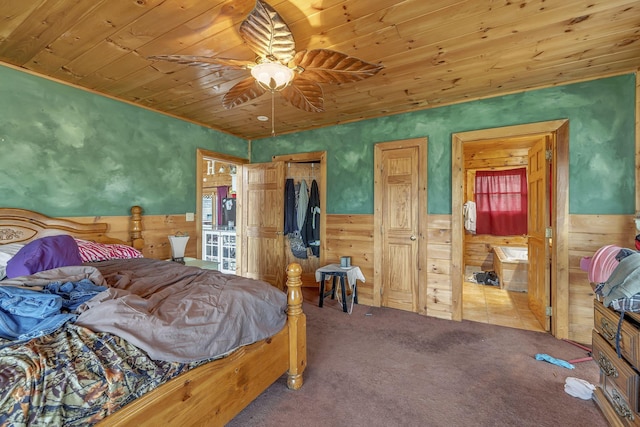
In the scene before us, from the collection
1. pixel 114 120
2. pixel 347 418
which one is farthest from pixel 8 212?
pixel 347 418

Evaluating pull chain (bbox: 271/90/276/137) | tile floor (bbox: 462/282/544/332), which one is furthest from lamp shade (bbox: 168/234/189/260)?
tile floor (bbox: 462/282/544/332)

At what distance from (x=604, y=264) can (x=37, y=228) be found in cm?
412

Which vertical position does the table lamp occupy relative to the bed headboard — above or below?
below

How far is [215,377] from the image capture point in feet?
4.37

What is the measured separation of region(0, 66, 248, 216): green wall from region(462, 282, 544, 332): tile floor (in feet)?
12.3

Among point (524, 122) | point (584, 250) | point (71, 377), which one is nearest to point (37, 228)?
point (71, 377)

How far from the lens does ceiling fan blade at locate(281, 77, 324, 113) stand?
2.06m

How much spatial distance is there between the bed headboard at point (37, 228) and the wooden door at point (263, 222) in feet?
5.83

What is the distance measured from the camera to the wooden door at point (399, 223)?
10.9 feet

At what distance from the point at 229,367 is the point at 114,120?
2.83m

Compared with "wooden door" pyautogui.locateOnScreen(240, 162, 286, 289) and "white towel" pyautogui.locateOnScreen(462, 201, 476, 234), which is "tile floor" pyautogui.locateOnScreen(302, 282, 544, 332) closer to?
"wooden door" pyautogui.locateOnScreen(240, 162, 286, 289)

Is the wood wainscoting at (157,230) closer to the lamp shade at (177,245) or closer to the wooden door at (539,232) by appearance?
the lamp shade at (177,245)

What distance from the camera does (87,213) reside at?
271 centimetres

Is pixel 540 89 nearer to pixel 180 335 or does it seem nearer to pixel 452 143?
pixel 452 143
